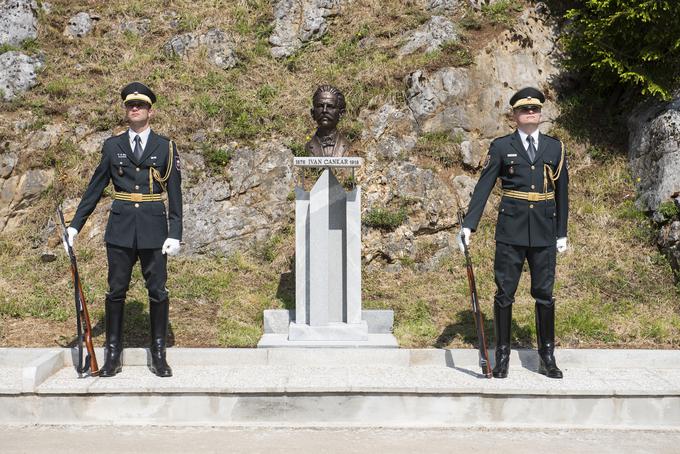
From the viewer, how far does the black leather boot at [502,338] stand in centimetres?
538

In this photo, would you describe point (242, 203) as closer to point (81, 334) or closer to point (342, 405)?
point (81, 334)

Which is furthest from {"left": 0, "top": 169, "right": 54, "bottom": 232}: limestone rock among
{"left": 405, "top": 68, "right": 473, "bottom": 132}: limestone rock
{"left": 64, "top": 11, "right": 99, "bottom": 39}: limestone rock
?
{"left": 405, "top": 68, "right": 473, "bottom": 132}: limestone rock

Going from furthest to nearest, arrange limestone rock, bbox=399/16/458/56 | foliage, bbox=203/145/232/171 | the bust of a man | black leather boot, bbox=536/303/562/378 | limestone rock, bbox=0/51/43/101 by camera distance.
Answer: limestone rock, bbox=399/16/458/56, limestone rock, bbox=0/51/43/101, foliage, bbox=203/145/232/171, the bust of a man, black leather boot, bbox=536/303/562/378

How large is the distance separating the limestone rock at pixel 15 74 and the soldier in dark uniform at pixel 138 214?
6.11 meters

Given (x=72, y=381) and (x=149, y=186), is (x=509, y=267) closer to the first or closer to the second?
(x=149, y=186)

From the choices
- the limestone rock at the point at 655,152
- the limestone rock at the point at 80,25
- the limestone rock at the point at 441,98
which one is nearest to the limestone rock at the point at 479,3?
the limestone rock at the point at 441,98

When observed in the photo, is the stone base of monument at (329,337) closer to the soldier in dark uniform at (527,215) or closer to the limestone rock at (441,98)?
the soldier in dark uniform at (527,215)

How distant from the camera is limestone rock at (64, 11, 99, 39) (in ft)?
39.7

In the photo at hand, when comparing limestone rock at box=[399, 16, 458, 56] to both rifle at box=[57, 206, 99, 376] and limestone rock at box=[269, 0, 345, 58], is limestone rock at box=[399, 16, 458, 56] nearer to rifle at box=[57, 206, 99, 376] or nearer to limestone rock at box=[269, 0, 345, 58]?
limestone rock at box=[269, 0, 345, 58]

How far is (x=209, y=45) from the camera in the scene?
11.9 m

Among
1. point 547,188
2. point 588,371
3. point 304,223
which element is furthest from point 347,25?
point 588,371

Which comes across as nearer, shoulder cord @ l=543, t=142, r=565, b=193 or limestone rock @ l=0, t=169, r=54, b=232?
shoulder cord @ l=543, t=142, r=565, b=193

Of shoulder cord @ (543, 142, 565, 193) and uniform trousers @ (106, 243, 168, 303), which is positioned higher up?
shoulder cord @ (543, 142, 565, 193)

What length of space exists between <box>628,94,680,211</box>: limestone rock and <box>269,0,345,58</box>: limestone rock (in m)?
5.93
